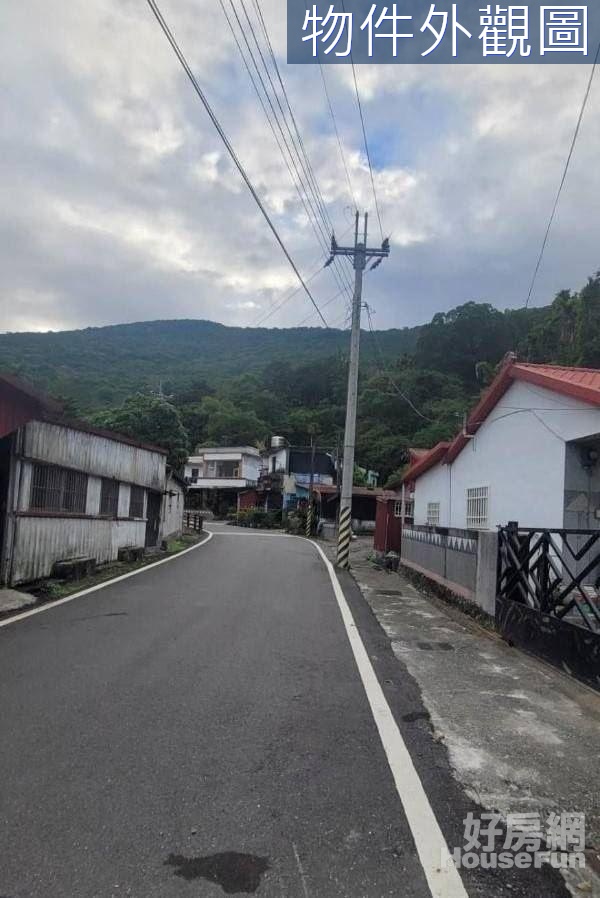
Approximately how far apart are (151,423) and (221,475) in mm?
27471

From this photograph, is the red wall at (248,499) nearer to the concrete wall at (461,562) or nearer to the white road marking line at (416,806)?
the concrete wall at (461,562)

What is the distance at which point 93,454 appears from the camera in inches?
584

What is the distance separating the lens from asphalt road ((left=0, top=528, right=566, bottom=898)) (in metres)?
2.86

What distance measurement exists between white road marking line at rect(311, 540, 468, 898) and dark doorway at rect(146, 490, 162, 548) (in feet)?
49.9

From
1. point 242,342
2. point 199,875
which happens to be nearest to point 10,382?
point 199,875

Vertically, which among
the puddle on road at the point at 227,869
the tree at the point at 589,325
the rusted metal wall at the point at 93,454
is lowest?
the puddle on road at the point at 227,869

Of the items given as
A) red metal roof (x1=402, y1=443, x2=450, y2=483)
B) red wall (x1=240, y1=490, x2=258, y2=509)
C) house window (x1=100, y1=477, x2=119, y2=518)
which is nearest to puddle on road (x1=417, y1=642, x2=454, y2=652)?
red metal roof (x1=402, y1=443, x2=450, y2=483)

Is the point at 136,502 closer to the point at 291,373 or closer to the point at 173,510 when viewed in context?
the point at 173,510

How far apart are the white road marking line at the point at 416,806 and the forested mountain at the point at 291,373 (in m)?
30.0

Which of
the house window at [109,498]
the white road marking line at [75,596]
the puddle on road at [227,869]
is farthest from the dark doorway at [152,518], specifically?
the puddle on road at [227,869]

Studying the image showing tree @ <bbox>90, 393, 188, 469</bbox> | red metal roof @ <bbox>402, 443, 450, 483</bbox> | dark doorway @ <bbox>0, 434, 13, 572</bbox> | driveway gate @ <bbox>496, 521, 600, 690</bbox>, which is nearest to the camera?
driveway gate @ <bbox>496, 521, 600, 690</bbox>

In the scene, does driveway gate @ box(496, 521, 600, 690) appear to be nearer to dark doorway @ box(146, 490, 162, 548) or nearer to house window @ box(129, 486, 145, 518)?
house window @ box(129, 486, 145, 518)

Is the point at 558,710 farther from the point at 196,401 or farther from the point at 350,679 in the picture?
the point at 196,401

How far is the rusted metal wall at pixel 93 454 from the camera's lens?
1202 cm
